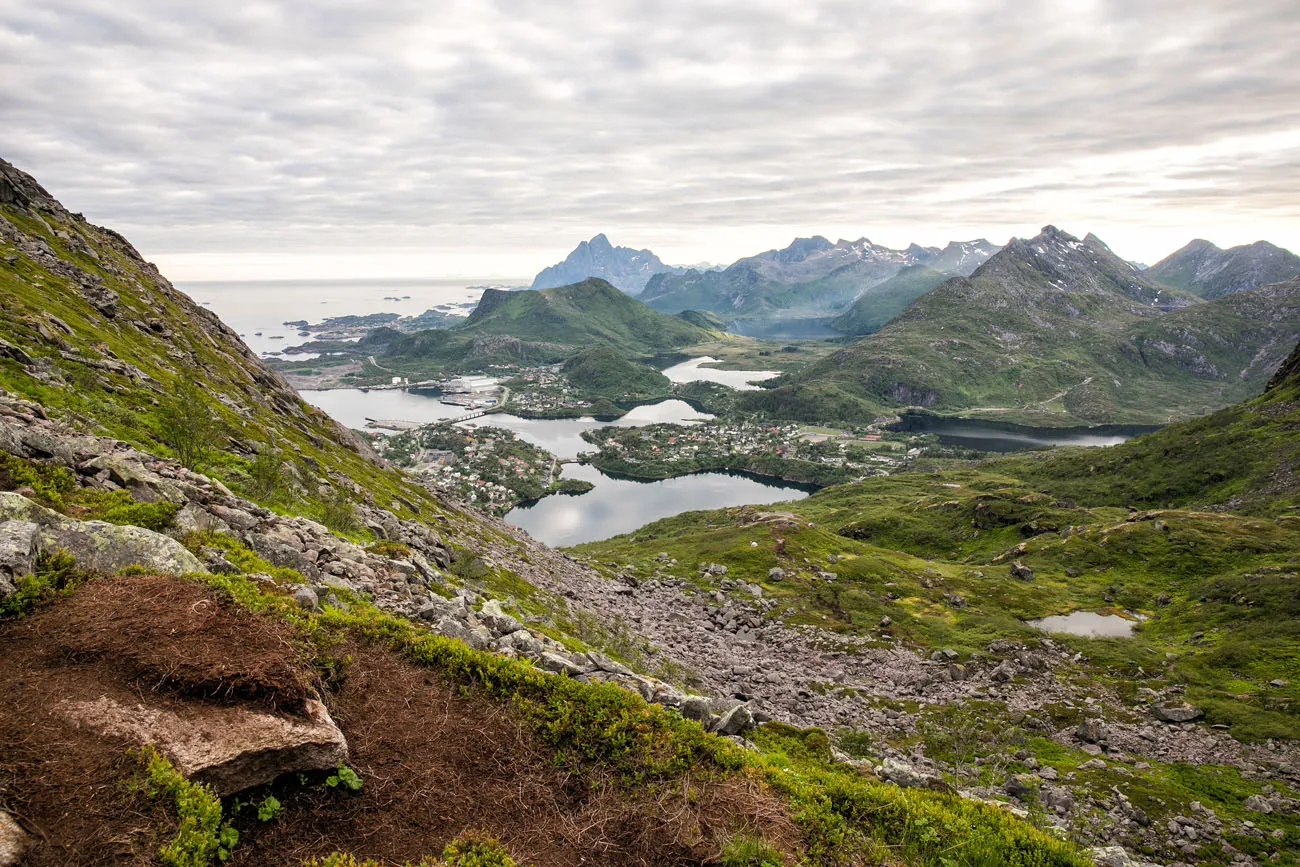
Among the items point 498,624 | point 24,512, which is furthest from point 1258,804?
point 24,512

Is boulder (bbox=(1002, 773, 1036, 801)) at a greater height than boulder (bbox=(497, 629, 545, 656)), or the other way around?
boulder (bbox=(497, 629, 545, 656))

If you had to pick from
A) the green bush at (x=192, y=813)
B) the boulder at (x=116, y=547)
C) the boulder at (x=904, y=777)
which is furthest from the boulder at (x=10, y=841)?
the boulder at (x=904, y=777)

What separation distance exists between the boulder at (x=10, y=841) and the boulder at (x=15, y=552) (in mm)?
5439

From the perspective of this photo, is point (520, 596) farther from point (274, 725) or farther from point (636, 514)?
point (636, 514)

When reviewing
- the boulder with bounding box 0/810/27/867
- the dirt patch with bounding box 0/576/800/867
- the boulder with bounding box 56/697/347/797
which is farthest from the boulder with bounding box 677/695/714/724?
the boulder with bounding box 0/810/27/867

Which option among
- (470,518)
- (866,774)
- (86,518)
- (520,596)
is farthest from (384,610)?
(470,518)

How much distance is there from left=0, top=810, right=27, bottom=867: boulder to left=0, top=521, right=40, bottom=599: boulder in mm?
5439

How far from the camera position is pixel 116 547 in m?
14.4

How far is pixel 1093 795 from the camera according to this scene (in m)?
33.2

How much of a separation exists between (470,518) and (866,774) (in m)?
75.6

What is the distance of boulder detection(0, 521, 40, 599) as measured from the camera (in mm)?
11367

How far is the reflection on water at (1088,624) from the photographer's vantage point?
64562 millimetres

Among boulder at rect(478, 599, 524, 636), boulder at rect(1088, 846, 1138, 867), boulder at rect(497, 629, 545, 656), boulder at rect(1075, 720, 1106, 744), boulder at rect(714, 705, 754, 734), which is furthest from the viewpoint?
boulder at rect(1075, 720, 1106, 744)

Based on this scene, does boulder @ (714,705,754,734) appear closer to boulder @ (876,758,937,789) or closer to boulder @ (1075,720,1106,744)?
boulder @ (876,758,937,789)
